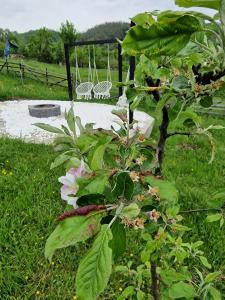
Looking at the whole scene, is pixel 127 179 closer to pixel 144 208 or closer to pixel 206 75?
pixel 144 208

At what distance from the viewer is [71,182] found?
2.92 ft

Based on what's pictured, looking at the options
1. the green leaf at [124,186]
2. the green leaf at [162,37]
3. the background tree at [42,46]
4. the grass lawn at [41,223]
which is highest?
the green leaf at [162,37]

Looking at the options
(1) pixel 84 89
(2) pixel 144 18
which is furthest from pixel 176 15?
(1) pixel 84 89

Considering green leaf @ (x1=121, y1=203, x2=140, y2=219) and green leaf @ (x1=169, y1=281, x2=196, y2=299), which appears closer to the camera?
green leaf @ (x1=121, y1=203, x2=140, y2=219)

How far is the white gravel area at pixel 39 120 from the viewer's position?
238 inches

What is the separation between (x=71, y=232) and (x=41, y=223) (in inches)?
101

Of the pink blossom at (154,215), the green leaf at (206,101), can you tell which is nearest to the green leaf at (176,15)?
the green leaf at (206,101)

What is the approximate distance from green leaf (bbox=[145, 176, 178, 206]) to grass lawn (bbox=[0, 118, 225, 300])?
0.78 feet

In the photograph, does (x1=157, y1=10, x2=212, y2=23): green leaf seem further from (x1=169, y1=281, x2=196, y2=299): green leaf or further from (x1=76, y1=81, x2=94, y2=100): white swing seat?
(x1=76, y1=81, x2=94, y2=100): white swing seat

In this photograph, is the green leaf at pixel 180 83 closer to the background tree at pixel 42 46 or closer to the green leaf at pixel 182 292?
the green leaf at pixel 182 292

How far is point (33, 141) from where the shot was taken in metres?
5.63

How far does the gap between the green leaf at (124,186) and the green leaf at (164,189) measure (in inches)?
3.6

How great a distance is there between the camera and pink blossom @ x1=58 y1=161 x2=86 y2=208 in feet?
2.91

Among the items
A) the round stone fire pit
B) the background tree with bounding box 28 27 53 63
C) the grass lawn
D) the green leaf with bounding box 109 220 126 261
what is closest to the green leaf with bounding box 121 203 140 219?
the green leaf with bounding box 109 220 126 261
